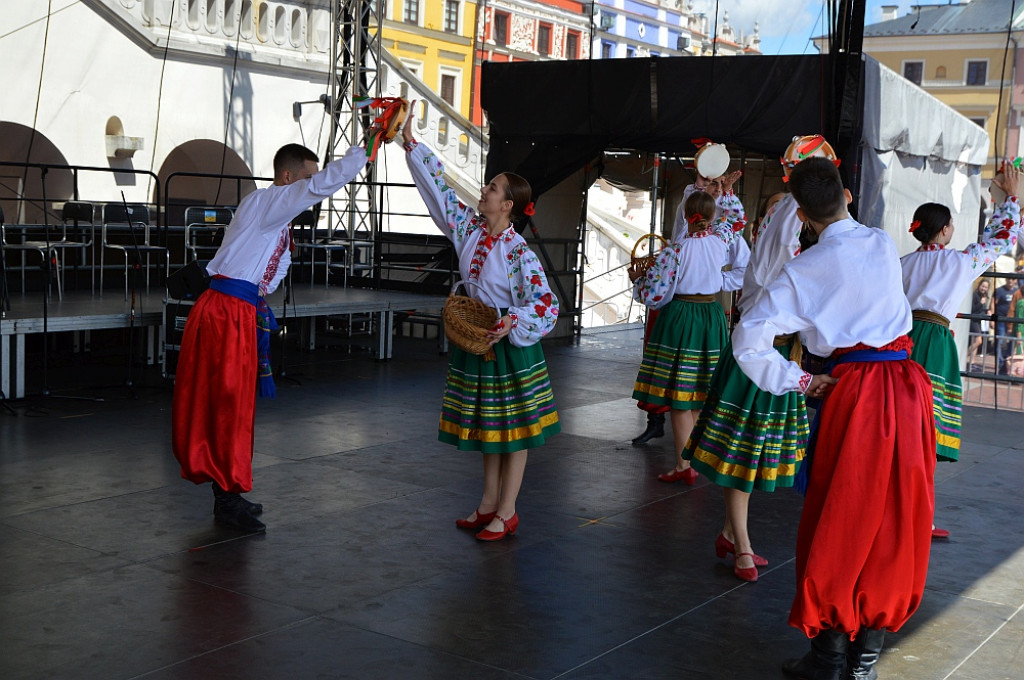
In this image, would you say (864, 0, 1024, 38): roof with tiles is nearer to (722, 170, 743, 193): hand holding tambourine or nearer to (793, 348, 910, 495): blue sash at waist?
(722, 170, 743, 193): hand holding tambourine

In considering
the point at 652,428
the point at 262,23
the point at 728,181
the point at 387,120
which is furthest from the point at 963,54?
the point at 387,120

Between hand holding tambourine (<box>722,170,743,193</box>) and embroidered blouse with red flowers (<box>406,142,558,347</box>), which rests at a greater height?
hand holding tambourine (<box>722,170,743,193</box>)

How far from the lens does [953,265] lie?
170 inches

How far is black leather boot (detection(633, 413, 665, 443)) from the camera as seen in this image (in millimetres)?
6020

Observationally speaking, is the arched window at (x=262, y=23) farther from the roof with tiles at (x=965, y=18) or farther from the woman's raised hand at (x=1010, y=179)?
the woman's raised hand at (x=1010, y=179)

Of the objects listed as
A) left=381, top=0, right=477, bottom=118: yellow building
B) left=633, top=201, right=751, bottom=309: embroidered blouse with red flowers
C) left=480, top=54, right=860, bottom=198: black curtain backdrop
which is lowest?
left=633, top=201, right=751, bottom=309: embroidered blouse with red flowers

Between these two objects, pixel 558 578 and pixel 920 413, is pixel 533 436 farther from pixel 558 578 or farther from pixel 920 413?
pixel 920 413

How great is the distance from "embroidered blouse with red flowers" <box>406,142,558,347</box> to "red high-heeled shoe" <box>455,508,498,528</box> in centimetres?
73

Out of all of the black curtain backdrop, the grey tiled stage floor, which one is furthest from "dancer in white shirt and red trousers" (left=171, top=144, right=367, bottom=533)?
the black curtain backdrop

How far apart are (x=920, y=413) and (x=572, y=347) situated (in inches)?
291

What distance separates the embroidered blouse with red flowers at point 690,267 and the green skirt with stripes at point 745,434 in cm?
134

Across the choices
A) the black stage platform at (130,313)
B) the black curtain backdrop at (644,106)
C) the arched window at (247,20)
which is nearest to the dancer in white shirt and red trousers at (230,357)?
the black stage platform at (130,313)

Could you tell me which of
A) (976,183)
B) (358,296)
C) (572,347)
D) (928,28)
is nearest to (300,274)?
(358,296)

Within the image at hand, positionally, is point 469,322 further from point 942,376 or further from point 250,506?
point 942,376
